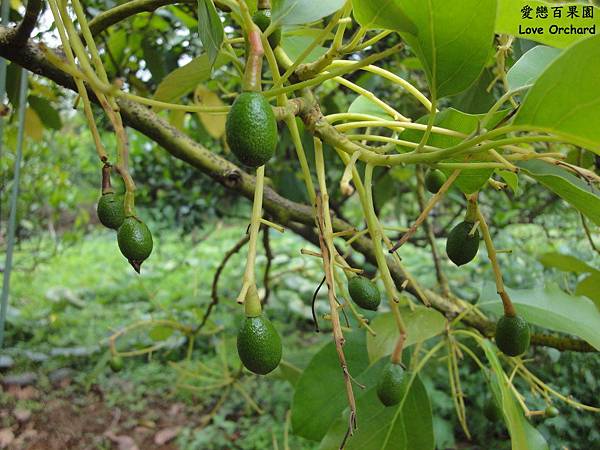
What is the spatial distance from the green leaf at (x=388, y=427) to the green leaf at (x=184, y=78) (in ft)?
1.72

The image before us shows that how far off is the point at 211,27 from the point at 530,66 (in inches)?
12.6

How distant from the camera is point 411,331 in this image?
2.37 ft

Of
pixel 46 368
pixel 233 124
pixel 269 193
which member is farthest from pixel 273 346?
pixel 46 368

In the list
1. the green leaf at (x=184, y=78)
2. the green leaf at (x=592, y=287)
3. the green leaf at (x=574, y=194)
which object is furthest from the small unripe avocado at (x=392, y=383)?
the green leaf at (x=592, y=287)

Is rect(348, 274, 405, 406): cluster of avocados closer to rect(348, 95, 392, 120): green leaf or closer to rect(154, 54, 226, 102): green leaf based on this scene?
rect(348, 95, 392, 120): green leaf

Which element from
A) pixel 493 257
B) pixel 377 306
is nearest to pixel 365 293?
pixel 377 306

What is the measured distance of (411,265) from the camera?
323cm

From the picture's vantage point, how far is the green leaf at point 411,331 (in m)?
0.71

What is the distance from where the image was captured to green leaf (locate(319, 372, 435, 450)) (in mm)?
729

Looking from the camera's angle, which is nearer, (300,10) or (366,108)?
(300,10)

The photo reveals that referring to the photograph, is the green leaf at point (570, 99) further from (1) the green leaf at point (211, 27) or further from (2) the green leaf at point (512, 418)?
(2) the green leaf at point (512, 418)

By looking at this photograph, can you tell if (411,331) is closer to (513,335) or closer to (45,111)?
(513,335)

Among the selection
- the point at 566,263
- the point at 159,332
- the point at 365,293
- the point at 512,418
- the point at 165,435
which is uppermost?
the point at 365,293

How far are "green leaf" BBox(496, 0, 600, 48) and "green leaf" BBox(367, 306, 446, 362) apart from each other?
38 centimetres
